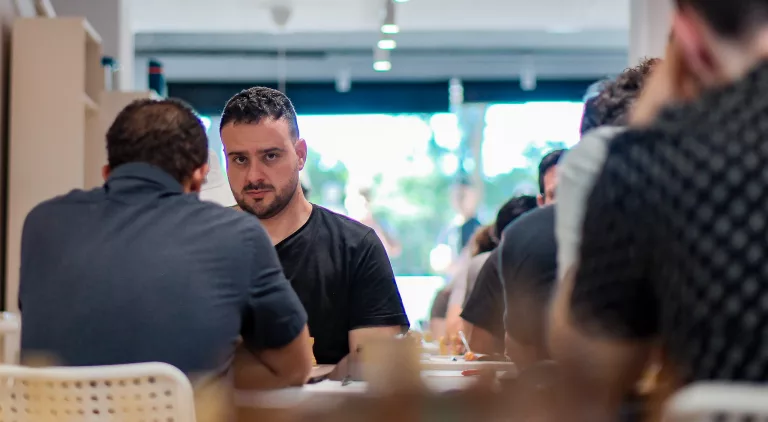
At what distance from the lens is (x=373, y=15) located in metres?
7.49

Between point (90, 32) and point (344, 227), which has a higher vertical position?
point (90, 32)

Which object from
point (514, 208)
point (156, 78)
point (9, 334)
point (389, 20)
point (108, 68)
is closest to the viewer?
point (9, 334)

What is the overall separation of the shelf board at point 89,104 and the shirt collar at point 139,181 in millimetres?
3251

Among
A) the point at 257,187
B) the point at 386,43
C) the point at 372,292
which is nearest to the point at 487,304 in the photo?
the point at 372,292

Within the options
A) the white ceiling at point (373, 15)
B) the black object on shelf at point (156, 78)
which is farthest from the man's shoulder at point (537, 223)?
the white ceiling at point (373, 15)

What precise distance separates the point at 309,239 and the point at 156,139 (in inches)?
33.0

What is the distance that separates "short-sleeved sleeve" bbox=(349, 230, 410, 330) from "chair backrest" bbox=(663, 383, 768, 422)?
1.73 metres

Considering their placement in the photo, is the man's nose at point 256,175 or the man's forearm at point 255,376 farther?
the man's nose at point 256,175

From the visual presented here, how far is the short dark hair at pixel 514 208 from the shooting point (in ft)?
12.9

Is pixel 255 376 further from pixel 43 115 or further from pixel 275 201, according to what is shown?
pixel 43 115

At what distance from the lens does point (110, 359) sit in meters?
1.73

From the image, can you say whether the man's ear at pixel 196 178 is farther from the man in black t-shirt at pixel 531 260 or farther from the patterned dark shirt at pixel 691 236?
the patterned dark shirt at pixel 691 236

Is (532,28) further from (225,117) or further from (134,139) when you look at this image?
(134,139)

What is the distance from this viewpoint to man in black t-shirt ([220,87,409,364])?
8.76 ft
